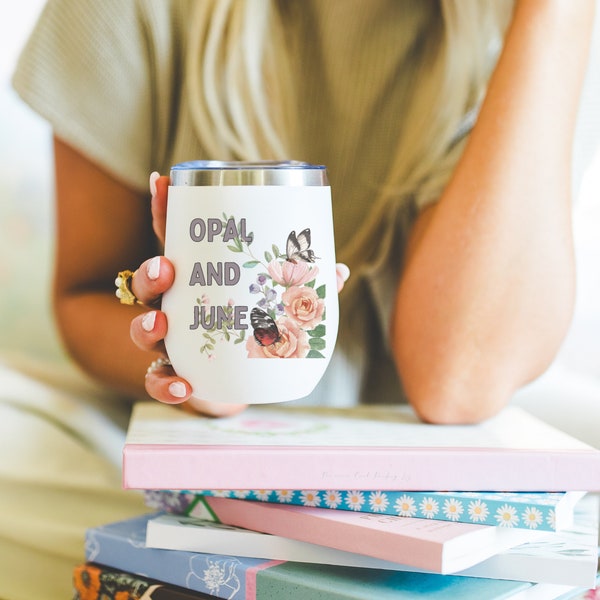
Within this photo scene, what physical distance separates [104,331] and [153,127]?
0.90ft

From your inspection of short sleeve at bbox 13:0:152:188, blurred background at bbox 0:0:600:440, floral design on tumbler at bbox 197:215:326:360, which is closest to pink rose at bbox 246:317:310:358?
floral design on tumbler at bbox 197:215:326:360

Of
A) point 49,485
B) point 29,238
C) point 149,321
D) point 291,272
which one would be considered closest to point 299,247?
Answer: point 291,272

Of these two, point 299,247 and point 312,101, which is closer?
point 299,247

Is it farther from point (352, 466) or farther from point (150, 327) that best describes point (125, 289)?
point (352, 466)

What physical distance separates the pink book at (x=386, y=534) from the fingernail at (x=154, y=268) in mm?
195

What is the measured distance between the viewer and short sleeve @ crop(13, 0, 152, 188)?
104 centimetres

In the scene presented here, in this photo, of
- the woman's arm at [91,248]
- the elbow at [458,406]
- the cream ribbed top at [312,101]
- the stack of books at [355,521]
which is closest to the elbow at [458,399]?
the elbow at [458,406]

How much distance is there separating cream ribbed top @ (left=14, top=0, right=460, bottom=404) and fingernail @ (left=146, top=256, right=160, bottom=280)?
478 mm

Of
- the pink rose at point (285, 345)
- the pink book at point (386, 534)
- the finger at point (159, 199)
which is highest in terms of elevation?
the finger at point (159, 199)

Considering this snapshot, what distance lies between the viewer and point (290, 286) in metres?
0.60

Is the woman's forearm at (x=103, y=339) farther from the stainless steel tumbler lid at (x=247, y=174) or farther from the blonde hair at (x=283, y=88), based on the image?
the stainless steel tumbler lid at (x=247, y=174)

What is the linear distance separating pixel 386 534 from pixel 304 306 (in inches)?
6.6

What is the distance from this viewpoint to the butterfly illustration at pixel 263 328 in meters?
0.59

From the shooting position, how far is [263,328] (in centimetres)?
60
